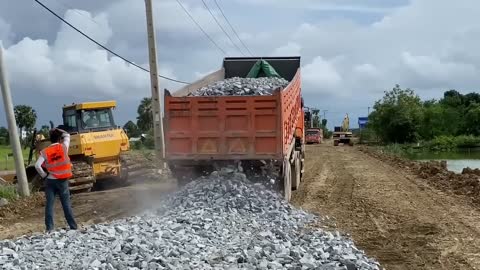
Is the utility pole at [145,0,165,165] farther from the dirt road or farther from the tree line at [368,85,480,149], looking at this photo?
the tree line at [368,85,480,149]

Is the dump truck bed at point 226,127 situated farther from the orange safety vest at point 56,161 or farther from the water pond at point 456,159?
the water pond at point 456,159

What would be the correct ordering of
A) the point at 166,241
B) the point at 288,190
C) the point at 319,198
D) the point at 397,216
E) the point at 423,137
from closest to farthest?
1. the point at 166,241
2. the point at 397,216
3. the point at 288,190
4. the point at 319,198
5. the point at 423,137

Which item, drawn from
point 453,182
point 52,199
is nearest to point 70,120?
point 52,199

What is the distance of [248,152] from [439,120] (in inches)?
2354

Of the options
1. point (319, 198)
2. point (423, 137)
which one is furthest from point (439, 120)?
point (319, 198)

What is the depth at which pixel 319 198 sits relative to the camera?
46.6 feet

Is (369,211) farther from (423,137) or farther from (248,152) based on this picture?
(423,137)

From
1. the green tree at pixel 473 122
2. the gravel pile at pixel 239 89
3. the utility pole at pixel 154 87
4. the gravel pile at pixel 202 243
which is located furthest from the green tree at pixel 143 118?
the gravel pile at pixel 202 243

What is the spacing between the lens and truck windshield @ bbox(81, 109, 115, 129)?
58.5 ft

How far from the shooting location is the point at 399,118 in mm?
60906

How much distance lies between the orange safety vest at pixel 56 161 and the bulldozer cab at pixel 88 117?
25.8 ft

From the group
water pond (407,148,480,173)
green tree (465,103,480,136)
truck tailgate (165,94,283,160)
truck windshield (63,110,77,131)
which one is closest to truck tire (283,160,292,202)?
truck tailgate (165,94,283,160)

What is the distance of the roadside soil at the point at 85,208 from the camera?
38.9ft

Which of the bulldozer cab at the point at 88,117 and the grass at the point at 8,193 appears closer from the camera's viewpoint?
the grass at the point at 8,193
